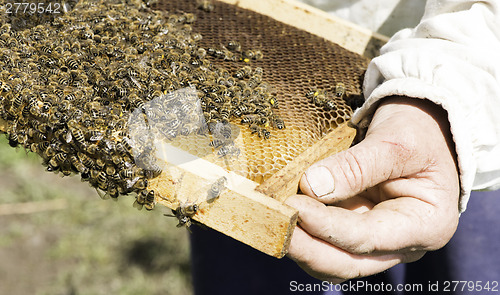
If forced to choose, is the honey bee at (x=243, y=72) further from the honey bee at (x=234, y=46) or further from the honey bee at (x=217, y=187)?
the honey bee at (x=217, y=187)

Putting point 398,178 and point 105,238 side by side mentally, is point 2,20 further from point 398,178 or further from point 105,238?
point 105,238

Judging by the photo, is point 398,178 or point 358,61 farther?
point 358,61

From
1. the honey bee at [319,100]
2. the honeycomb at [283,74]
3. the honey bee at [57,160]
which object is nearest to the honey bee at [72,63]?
the honey bee at [57,160]

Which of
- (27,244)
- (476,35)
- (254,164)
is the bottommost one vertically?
(27,244)

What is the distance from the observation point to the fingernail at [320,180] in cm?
227

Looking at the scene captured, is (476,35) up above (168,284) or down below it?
above

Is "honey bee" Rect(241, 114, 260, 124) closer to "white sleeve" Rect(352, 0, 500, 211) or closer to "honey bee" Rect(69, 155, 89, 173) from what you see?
"white sleeve" Rect(352, 0, 500, 211)

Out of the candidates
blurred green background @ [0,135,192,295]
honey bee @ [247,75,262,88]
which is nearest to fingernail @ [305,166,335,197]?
honey bee @ [247,75,262,88]

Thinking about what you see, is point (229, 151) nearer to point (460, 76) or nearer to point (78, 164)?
point (78, 164)

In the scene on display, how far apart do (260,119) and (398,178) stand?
0.78 metres

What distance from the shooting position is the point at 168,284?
579cm

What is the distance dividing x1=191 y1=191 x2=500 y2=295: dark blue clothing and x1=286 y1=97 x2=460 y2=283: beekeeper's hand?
1487mm

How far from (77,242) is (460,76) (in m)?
5.06

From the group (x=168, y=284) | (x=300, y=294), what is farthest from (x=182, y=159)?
(x=168, y=284)
